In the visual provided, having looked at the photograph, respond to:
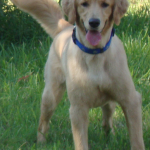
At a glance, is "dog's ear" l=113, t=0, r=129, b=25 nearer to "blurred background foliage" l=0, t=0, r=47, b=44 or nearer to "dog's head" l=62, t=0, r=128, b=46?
"dog's head" l=62, t=0, r=128, b=46

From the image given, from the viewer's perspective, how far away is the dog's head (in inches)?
129

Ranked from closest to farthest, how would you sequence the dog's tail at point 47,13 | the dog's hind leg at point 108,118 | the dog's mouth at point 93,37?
the dog's mouth at point 93,37 → the dog's hind leg at point 108,118 → the dog's tail at point 47,13

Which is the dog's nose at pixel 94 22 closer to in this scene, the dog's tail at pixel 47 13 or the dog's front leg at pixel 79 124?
the dog's front leg at pixel 79 124

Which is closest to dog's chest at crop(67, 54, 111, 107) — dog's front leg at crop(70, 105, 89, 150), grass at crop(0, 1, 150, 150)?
dog's front leg at crop(70, 105, 89, 150)

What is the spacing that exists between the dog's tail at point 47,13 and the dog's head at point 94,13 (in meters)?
0.98

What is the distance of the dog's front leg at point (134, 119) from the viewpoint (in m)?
3.53

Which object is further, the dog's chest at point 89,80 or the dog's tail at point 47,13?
the dog's tail at point 47,13

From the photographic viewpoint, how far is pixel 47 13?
4.56 meters

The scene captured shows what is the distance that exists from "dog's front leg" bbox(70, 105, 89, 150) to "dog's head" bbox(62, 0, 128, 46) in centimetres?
63

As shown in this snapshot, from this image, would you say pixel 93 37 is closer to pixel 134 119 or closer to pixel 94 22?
pixel 94 22

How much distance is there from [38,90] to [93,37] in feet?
5.87

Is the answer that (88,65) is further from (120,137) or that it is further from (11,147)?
(11,147)

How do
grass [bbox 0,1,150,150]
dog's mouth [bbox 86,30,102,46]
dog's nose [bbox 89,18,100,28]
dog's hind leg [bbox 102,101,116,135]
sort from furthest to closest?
dog's hind leg [bbox 102,101,116,135]
grass [bbox 0,1,150,150]
dog's mouth [bbox 86,30,102,46]
dog's nose [bbox 89,18,100,28]

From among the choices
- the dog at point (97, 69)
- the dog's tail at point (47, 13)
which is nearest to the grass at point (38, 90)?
the dog at point (97, 69)
